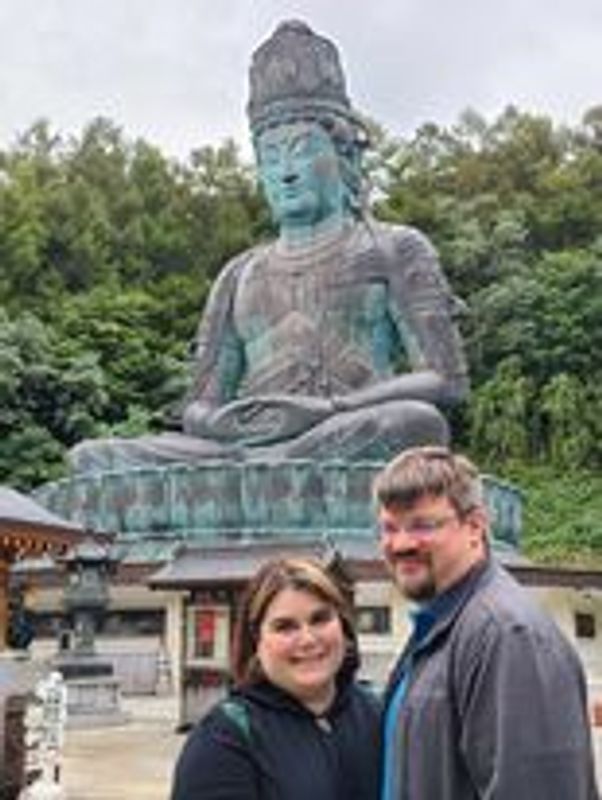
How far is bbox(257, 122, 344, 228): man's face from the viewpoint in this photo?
19797mm

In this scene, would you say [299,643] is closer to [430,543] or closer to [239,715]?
[239,715]

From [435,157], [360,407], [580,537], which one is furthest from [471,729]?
[435,157]

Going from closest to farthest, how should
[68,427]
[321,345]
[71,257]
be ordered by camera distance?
[321,345]
[68,427]
[71,257]

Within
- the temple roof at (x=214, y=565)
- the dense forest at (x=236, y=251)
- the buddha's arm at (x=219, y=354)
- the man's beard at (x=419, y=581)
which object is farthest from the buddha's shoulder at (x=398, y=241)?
the man's beard at (x=419, y=581)

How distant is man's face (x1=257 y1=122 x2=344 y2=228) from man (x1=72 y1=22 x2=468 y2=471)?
0.02 meters

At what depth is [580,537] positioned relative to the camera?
2966cm

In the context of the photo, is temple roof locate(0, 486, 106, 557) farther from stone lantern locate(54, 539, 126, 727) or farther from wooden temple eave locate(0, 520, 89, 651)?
stone lantern locate(54, 539, 126, 727)

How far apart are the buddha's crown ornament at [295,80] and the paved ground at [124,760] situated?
940cm

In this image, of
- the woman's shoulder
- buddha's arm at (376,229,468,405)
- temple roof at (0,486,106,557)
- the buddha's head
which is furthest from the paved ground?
the buddha's head

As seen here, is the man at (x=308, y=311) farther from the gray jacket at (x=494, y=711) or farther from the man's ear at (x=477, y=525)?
the gray jacket at (x=494, y=711)

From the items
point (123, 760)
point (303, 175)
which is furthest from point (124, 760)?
point (303, 175)

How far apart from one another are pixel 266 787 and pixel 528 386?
31.9 metres

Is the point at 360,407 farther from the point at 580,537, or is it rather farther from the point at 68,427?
the point at 68,427

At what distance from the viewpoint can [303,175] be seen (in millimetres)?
19844
